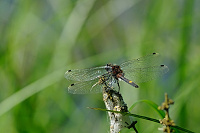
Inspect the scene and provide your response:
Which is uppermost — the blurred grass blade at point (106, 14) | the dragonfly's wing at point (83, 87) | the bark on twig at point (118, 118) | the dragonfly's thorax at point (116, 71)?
the blurred grass blade at point (106, 14)

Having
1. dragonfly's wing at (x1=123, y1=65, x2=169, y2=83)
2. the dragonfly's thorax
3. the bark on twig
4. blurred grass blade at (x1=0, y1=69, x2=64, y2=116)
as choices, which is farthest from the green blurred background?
the bark on twig

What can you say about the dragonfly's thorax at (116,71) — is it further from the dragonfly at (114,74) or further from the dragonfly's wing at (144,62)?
the dragonfly's wing at (144,62)

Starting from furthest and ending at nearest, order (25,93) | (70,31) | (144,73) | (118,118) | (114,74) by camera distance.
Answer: (70,31) < (25,93) < (144,73) < (114,74) < (118,118)

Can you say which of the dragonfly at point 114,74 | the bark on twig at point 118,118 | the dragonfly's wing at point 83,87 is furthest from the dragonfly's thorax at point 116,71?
the bark on twig at point 118,118

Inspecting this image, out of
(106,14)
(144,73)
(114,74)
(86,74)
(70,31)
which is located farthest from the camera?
(106,14)

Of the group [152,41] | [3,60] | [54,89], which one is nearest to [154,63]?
[152,41]

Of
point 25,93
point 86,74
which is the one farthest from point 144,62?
point 25,93

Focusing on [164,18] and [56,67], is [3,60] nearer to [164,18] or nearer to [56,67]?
[56,67]

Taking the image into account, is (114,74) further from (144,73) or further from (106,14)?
(106,14)
